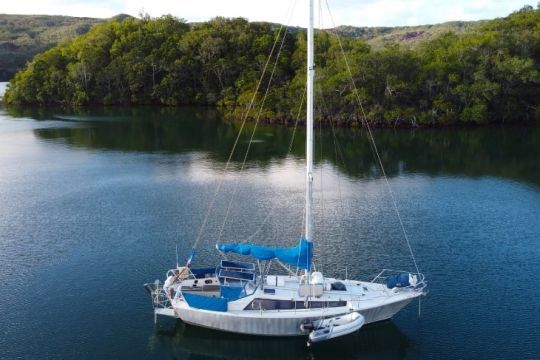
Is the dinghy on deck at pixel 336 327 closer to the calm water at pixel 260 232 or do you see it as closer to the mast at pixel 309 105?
the calm water at pixel 260 232

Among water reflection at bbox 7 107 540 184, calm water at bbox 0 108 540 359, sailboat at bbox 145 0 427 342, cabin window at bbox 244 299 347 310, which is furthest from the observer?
water reflection at bbox 7 107 540 184

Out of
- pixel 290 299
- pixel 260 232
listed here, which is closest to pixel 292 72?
pixel 260 232

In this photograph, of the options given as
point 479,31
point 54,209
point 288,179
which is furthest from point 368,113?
point 54,209

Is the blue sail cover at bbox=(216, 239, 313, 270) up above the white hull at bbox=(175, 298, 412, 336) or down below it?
above

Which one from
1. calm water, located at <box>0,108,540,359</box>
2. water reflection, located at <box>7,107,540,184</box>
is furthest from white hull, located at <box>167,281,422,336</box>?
water reflection, located at <box>7,107,540,184</box>

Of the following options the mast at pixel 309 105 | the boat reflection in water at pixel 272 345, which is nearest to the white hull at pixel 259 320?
the boat reflection in water at pixel 272 345

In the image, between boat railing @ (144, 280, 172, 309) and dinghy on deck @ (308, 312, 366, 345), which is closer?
dinghy on deck @ (308, 312, 366, 345)

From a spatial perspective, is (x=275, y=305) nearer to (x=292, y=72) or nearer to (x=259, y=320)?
(x=259, y=320)

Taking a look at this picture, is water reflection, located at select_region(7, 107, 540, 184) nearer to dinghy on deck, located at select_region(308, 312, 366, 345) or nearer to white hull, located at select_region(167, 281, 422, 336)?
white hull, located at select_region(167, 281, 422, 336)
